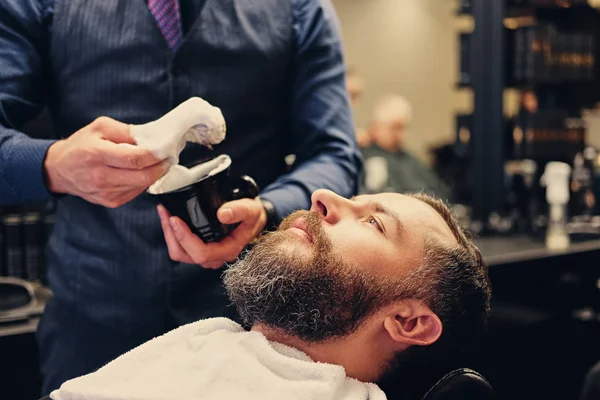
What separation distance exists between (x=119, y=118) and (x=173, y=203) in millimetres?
308

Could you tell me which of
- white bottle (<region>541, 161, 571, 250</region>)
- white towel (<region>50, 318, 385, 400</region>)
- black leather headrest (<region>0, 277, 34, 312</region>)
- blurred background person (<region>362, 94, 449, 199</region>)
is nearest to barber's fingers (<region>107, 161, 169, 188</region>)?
white towel (<region>50, 318, 385, 400</region>)

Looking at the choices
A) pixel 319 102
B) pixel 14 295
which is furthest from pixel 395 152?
pixel 319 102

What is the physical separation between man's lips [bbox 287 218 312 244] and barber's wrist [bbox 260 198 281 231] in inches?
3.8

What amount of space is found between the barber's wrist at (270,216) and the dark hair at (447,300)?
0.98 ft

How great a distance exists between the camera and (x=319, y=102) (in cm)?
168

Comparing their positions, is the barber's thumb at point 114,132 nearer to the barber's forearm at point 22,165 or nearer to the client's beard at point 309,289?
the barber's forearm at point 22,165

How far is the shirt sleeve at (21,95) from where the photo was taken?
1381mm

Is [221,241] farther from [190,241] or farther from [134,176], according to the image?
[134,176]

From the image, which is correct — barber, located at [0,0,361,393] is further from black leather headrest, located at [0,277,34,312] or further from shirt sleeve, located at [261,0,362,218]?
black leather headrest, located at [0,277,34,312]

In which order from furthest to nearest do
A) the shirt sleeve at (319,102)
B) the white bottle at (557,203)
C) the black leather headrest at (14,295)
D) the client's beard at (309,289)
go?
the white bottle at (557,203) < the black leather headrest at (14,295) < the shirt sleeve at (319,102) < the client's beard at (309,289)

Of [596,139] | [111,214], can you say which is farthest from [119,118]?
[596,139]

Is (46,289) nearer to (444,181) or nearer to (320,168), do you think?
(320,168)

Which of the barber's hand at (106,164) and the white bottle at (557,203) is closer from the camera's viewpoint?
the barber's hand at (106,164)

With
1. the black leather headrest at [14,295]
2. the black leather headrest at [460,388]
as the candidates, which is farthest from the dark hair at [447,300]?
the black leather headrest at [14,295]
